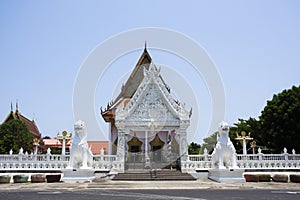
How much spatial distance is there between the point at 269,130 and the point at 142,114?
10361 millimetres

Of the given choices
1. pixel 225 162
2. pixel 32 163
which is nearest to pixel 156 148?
pixel 225 162

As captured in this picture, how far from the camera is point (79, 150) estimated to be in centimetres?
1305

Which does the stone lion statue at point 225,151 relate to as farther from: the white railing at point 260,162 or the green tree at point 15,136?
the green tree at point 15,136

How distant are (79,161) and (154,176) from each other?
3.65 metres

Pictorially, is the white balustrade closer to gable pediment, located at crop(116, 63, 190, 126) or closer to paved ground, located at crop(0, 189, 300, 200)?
gable pediment, located at crop(116, 63, 190, 126)

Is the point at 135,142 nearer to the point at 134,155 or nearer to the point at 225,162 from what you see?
the point at 134,155

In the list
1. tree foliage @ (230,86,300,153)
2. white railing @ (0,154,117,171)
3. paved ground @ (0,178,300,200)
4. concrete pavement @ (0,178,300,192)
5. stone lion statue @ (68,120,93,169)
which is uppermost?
tree foliage @ (230,86,300,153)

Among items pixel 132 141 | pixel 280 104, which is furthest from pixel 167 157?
pixel 280 104

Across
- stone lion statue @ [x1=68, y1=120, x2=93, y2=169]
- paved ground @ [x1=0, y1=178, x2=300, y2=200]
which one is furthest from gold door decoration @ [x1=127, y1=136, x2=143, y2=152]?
paved ground @ [x1=0, y1=178, x2=300, y2=200]

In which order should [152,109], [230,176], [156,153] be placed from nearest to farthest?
[230,176] < [152,109] < [156,153]

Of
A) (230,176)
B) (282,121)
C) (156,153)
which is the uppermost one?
(282,121)

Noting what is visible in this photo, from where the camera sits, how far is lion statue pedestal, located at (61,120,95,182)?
41.6 ft

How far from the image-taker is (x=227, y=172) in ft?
41.4

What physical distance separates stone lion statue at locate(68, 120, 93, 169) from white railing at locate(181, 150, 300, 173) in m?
5.17
